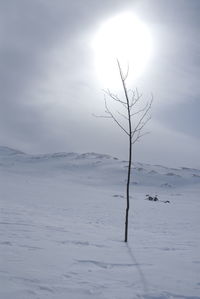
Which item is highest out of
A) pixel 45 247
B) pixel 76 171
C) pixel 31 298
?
pixel 76 171

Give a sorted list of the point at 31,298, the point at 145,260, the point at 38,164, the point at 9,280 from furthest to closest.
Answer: the point at 38,164, the point at 145,260, the point at 9,280, the point at 31,298

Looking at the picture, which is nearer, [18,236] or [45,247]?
[45,247]

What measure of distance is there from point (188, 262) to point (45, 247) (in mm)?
3781

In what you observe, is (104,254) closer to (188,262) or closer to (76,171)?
(188,262)

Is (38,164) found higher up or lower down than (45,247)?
higher up

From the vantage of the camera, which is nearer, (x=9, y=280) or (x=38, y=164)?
(x=9, y=280)

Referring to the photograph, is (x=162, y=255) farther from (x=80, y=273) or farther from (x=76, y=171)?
(x=76, y=171)

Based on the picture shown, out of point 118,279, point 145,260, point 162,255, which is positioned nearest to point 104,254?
point 145,260

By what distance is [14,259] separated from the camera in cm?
770

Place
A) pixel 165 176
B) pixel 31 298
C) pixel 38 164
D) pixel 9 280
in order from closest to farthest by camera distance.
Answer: pixel 31 298 < pixel 9 280 < pixel 165 176 < pixel 38 164

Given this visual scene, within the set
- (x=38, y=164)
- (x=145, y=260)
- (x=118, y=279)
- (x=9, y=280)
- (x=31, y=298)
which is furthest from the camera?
A: (x=38, y=164)

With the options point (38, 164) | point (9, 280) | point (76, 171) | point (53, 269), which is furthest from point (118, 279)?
point (38, 164)

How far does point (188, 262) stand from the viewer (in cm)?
930

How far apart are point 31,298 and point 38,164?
112 metres
